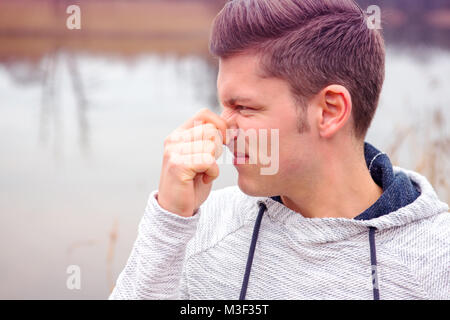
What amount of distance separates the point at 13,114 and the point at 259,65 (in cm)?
266

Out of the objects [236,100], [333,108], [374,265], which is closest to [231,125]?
[236,100]

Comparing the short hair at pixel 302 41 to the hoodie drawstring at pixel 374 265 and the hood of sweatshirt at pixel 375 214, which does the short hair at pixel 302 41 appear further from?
the hoodie drawstring at pixel 374 265

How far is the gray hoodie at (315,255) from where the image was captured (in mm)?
1378

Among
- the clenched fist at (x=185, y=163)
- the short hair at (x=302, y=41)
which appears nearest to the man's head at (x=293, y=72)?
the short hair at (x=302, y=41)

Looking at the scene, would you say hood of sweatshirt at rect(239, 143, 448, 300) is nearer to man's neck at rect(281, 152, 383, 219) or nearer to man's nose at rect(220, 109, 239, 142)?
man's neck at rect(281, 152, 383, 219)

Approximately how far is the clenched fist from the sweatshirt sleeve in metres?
0.03

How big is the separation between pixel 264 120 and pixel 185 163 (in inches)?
9.9

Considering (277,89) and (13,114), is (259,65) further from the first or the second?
(13,114)

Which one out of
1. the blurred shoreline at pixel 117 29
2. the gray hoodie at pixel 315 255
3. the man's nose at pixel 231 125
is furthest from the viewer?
the blurred shoreline at pixel 117 29

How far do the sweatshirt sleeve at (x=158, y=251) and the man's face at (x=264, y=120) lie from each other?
0.74 ft

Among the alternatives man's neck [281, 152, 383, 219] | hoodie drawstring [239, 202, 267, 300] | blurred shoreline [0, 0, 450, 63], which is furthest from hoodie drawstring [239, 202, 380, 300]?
blurred shoreline [0, 0, 450, 63]

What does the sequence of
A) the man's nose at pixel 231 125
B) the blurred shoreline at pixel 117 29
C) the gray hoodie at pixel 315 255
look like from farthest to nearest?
the blurred shoreline at pixel 117 29
the man's nose at pixel 231 125
the gray hoodie at pixel 315 255

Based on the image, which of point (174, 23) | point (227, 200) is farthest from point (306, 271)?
point (174, 23)
